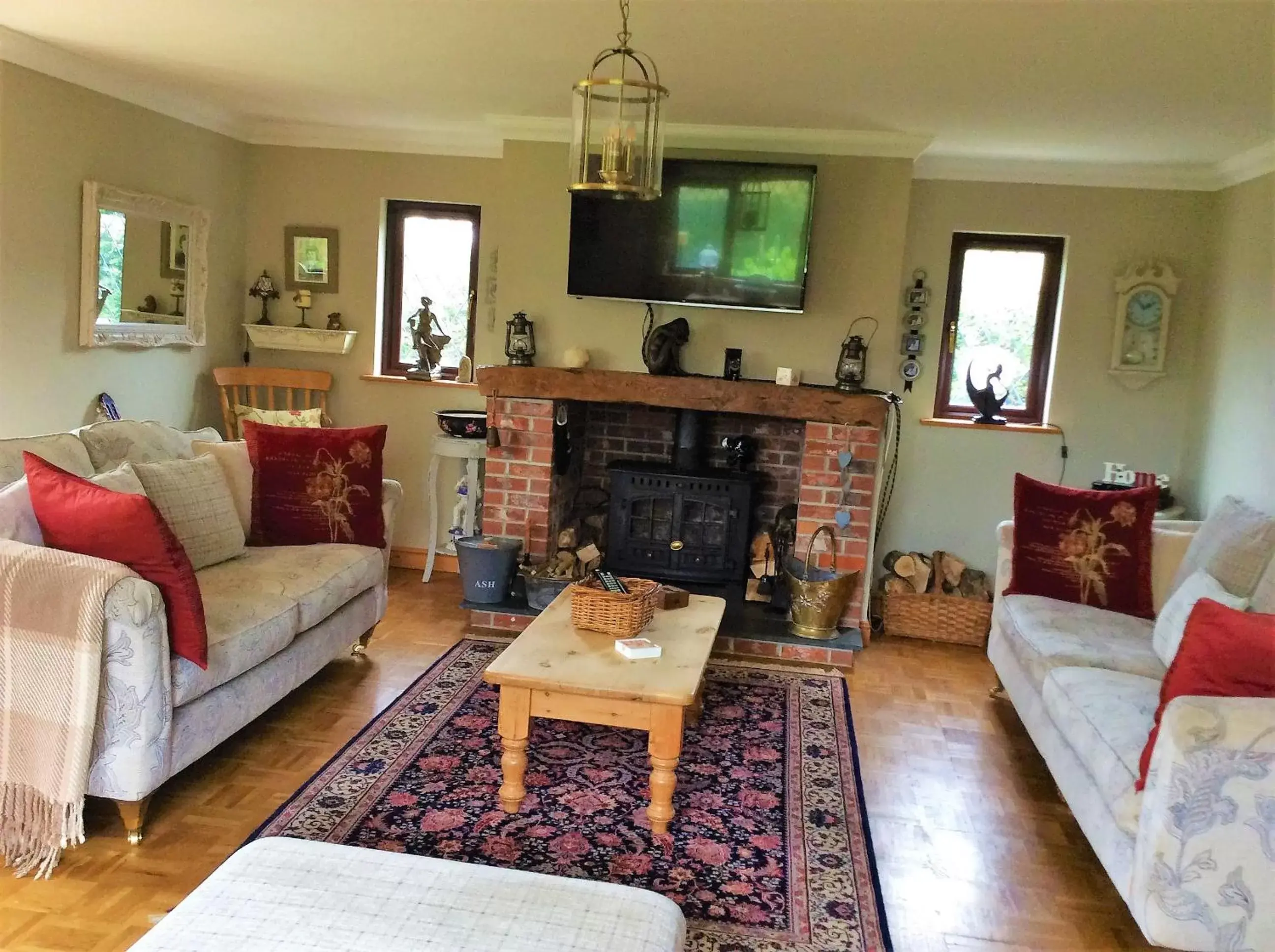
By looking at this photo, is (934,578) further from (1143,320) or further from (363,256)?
(363,256)

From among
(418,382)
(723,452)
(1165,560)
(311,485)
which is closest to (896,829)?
(1165,560)

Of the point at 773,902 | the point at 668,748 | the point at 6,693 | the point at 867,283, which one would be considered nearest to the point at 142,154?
the point at 6,693

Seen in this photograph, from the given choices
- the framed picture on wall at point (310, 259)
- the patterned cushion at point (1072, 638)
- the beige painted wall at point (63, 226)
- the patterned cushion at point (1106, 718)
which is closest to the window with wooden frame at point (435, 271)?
the framed picture on wall at point (310, 259)

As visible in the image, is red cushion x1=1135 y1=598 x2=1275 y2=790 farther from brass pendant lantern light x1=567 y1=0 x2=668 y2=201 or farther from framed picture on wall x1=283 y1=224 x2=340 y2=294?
framed picture on wall x1=283 y1=224 x2=340 y2=294

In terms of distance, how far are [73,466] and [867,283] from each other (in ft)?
10.6

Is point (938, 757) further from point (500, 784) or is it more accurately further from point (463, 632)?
point (463, 632)

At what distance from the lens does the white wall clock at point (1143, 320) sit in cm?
475

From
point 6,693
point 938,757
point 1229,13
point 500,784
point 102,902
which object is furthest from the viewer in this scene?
point 938,757

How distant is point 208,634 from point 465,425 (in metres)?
2.37

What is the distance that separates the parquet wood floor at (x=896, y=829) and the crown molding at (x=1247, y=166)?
2463 mm

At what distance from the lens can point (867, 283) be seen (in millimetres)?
4555

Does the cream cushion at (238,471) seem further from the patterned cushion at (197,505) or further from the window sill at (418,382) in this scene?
the window sill at (418,382)

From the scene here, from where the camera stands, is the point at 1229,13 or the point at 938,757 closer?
the point at 1229,13

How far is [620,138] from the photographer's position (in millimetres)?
2268
